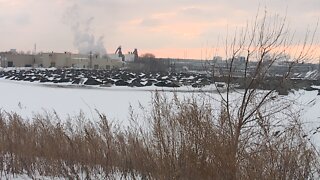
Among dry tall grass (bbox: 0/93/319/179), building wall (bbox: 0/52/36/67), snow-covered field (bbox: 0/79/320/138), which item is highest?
dry tall grass (bbox: 0/93/319/179)

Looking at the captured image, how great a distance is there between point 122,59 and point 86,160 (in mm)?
136319

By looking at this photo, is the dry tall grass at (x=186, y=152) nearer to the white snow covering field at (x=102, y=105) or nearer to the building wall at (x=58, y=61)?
the white snow covering field at (x=102, y=105)

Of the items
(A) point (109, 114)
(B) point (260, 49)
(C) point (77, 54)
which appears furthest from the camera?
(C) point (77, 54)

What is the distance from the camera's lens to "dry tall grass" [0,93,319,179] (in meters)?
6.73

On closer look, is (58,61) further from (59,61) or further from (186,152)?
(186,152)

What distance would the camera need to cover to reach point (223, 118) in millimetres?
7184

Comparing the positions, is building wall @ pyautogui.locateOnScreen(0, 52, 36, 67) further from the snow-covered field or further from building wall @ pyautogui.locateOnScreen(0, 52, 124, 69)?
the snow-covered field

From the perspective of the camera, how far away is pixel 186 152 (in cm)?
702

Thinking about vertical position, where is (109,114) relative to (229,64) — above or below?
below

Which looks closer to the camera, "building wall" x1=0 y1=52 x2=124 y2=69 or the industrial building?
the industrial building

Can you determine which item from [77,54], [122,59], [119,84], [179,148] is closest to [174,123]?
[179,148]

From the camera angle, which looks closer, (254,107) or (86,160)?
(254,107)

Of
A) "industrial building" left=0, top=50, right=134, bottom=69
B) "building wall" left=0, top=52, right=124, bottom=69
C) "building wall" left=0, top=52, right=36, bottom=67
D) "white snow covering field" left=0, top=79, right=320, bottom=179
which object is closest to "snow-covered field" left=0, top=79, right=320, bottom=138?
"white snow covering field" left=0, top=79, right=320, bottom=179

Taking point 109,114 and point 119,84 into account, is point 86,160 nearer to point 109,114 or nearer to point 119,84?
point 109,114
